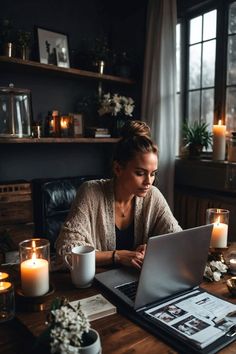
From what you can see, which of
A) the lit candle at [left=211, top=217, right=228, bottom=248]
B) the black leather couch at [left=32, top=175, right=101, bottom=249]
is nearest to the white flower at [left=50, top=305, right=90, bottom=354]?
the lit candle at [left=211, top=217, right=228, bottom=248]

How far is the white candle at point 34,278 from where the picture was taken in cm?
93

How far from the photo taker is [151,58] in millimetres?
2904

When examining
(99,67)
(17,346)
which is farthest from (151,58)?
(17,346)

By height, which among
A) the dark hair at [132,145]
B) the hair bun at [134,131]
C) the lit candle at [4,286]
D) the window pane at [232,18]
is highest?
the window pane at [232,18]

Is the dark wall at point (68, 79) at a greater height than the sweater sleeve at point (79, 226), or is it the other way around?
the dark wall at point (68, 79)

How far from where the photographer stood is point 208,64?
109 inches

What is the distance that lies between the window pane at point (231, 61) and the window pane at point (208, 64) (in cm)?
15

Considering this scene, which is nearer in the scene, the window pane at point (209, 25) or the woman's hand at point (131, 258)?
the woman's hand at point (131, 258)

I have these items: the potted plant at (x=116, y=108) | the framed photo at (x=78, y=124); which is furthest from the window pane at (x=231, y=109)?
the framed photo at (x=78, y=124)

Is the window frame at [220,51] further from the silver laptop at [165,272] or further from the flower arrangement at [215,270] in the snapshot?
the silver laptop at [165,272]

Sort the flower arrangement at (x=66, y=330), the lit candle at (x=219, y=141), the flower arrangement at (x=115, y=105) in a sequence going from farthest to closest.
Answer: the flower arrangement at (x=115, y=105), the lit candle at (x=219, y=141), the flower arrangement at (x=66, y=330)

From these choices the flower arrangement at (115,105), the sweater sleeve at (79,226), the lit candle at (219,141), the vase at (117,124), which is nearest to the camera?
the sweater sleeve at (79,226)

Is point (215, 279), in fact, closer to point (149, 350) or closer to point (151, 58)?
point (149, 350)

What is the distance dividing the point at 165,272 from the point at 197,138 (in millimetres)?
1926
